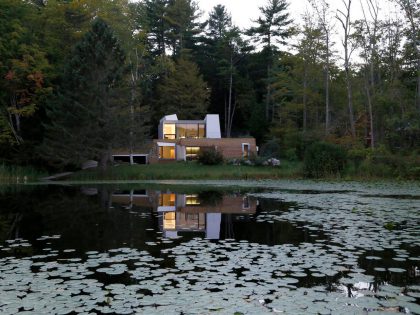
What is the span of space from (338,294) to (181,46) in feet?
174

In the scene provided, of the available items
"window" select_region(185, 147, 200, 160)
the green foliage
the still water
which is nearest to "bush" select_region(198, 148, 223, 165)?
"window" select_region(185, 147, 200, 160)

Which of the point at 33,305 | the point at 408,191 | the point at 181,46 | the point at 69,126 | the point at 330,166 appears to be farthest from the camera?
the point at 181,46

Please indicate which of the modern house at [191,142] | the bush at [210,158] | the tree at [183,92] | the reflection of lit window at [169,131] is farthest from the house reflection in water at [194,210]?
the tree at [183,92]

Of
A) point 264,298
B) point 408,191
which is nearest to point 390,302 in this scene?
point 264,298

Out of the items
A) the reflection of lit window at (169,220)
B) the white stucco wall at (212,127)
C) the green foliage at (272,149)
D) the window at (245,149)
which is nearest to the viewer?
the reflection of lit window at (169,220)

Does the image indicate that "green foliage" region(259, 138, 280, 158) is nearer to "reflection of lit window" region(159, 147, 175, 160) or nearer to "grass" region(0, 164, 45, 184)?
"reflection of lit window" region(159, 147, 175, 160)

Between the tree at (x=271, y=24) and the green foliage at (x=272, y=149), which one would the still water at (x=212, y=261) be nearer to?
the green foliage at (x=272, y=149)

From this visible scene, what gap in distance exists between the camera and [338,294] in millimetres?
5273

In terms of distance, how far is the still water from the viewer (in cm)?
494

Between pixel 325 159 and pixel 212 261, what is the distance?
21.3 m

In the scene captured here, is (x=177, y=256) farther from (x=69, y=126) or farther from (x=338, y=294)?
(x=69, y=126)

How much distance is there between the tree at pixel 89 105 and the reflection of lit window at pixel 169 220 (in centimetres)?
2062

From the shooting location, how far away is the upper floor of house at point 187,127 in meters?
45.7

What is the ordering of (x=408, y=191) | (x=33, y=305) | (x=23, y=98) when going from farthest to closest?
(x=23, y=98)
(x=408, y=191)
(x=33, y=305)
